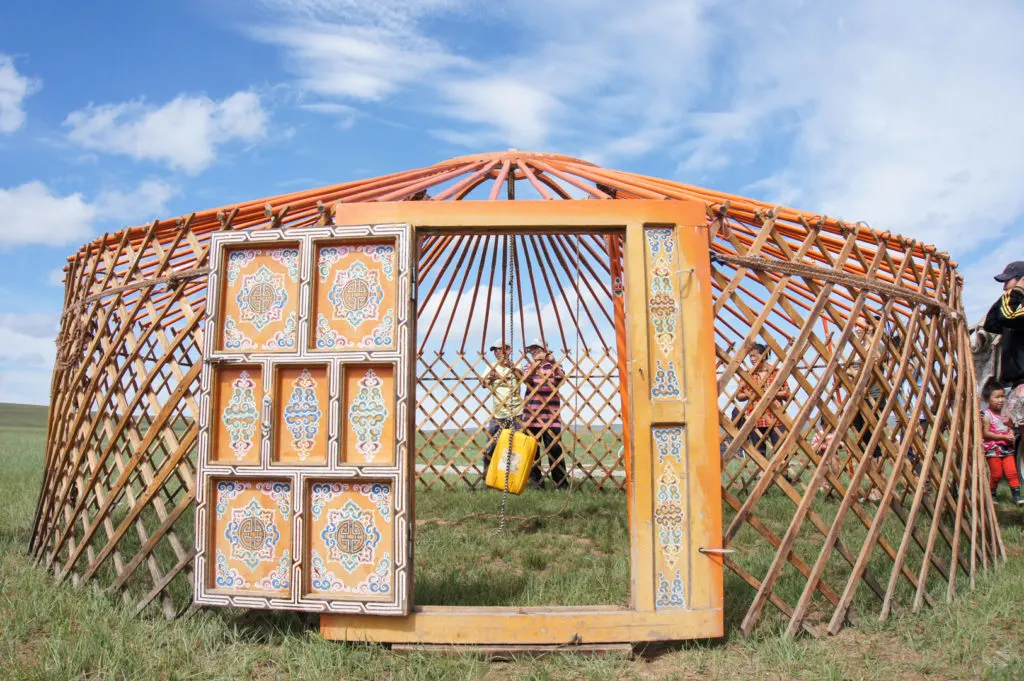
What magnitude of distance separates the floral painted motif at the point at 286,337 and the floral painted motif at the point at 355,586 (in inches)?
24.5

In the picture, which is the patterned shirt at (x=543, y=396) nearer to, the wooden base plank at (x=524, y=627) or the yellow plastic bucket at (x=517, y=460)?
the yellow plastic bucket at (x=517, y=460)

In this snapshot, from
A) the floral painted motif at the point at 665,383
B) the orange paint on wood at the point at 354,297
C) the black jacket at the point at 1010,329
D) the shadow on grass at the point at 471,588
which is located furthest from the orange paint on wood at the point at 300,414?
the black jacket at the point at 1010,329

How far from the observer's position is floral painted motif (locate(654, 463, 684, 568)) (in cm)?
213

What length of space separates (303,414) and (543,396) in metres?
3.18

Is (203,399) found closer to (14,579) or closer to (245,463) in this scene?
(245,463)

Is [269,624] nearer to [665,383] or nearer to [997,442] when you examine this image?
[665,383]

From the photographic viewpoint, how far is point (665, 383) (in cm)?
216

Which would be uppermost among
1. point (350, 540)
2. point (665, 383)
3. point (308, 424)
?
point (665, 383)

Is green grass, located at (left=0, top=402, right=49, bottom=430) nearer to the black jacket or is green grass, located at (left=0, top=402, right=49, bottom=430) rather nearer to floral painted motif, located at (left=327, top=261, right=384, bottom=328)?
floral painted motif, located at (left=327, top=261, right=384, bottom=328)

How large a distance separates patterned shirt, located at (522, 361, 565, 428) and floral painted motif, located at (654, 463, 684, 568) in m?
2.84

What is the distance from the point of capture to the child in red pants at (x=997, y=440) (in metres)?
3.68

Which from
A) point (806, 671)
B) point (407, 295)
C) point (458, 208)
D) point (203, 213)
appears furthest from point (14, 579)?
point (806, 671)

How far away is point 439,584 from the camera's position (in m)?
2.64

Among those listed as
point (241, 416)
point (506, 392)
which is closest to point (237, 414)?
point (241, 416)
